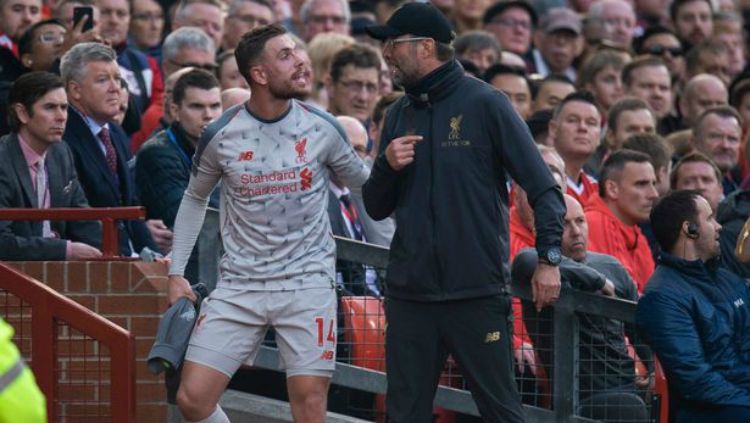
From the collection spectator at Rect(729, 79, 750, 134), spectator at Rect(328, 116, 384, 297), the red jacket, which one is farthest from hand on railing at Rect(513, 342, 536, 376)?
spectator at Rect(729, 79, 750, 134)

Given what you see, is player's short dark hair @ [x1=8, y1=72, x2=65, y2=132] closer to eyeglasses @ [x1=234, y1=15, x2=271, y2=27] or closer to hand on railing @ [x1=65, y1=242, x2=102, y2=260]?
hand on railing @ [x1=65, y1=242, x2=102, y2=260]

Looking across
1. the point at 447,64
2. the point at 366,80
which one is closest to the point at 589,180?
the point at 366,80

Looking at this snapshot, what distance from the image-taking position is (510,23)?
16.4m

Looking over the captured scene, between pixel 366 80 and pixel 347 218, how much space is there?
2419 millimetres

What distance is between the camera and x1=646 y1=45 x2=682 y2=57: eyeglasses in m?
16.7

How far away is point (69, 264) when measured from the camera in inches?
360

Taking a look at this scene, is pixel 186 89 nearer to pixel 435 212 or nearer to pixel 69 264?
pixel 69 264

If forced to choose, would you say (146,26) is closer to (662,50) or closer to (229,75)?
(229,75)

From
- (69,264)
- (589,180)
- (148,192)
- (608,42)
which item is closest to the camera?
(69,264)

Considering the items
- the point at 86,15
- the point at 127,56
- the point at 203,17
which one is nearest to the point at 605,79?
the point at 203,17

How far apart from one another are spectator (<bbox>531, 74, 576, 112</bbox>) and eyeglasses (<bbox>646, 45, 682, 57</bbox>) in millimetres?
2764

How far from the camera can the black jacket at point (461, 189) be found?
313 inches

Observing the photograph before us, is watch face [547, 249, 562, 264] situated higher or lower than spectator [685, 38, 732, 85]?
lower

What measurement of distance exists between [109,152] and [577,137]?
3526mm
